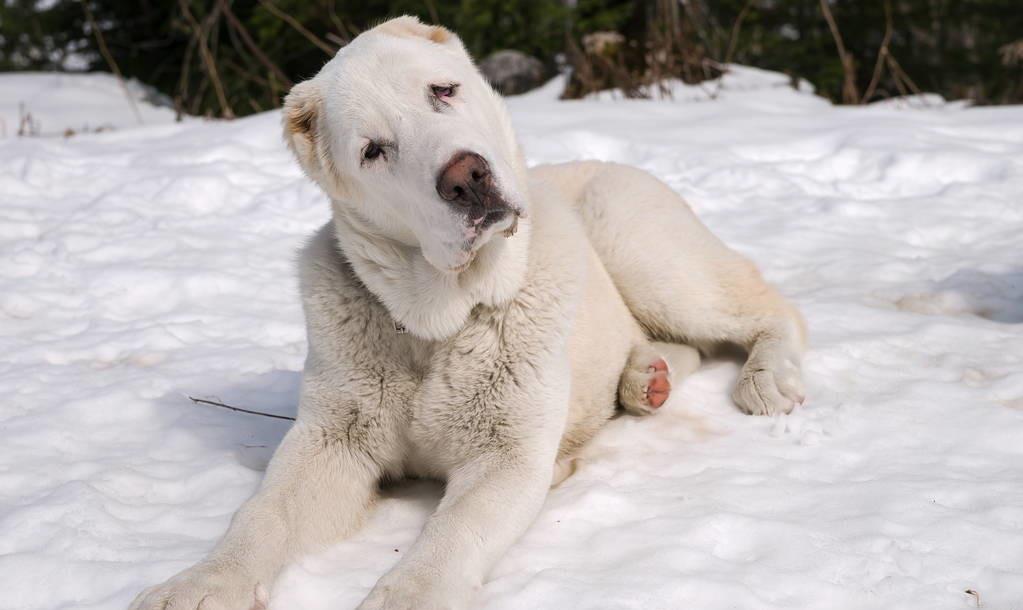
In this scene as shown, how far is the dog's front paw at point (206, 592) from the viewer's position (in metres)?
2.20

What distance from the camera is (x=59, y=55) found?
44.4 ft

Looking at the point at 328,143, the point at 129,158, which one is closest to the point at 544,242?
the point at 328,143

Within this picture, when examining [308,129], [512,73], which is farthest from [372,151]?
[512,73]

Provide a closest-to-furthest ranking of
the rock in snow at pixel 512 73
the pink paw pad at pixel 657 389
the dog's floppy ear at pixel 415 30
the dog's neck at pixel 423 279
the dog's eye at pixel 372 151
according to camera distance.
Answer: the dog's eye at pixel 372 151 < the dog's neck at pixel 423 279 < the dog's floppy ear at pixel 415 30 < the pink paw pad at pixel 657 389 < the rock in snow at pixel 512 73

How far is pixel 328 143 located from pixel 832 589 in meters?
1.82

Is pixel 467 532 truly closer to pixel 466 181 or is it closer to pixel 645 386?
pixel 466 181

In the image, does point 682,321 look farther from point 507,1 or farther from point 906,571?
point 507,1

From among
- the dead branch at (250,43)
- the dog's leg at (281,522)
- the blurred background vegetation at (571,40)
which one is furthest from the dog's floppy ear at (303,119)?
the blurred background vegetation at (571,40)

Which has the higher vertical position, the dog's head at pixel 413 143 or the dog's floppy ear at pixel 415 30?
the dog's floppy ear at pixel 415 30

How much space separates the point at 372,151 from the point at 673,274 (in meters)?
1.63

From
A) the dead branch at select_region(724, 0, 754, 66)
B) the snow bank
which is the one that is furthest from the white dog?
the snow bank

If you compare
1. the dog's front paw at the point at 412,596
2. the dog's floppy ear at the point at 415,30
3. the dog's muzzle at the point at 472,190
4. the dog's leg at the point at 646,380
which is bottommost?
the dog's leg at the point at 646,380

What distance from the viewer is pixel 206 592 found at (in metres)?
2.24

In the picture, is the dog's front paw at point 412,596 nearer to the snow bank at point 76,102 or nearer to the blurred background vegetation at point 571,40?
the blurred background vegetation at point 571,40
